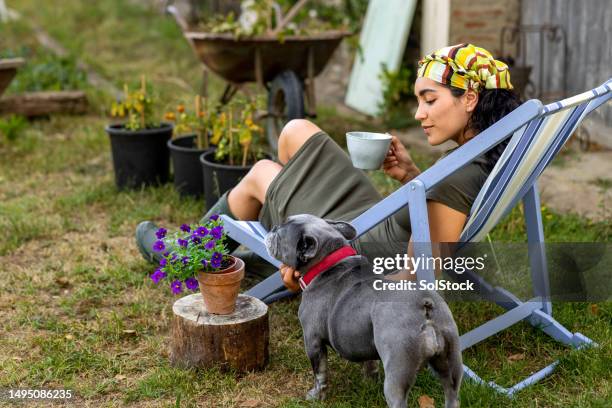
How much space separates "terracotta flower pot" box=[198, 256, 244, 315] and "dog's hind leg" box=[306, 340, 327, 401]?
417 millimetres

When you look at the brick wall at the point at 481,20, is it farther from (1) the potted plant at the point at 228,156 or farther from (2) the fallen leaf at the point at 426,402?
(2) the fallen leaf at the point at 426,402

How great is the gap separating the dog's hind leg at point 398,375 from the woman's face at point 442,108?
88 centimetres

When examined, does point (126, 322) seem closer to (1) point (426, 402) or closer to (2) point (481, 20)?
(1) point (426, 402)

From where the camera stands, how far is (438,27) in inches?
274

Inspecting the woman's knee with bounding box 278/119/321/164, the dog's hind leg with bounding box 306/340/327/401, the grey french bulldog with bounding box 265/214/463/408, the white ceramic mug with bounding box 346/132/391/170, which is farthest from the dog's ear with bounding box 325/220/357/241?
the woman's knee with bounding box 278/119/321/164

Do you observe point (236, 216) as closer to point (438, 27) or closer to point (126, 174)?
point (126, 174)

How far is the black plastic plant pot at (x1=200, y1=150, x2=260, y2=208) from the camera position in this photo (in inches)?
175

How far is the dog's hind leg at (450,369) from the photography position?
7.88 ft

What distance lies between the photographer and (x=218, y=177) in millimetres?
4496

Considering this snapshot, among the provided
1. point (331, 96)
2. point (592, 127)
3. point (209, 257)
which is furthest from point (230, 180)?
point (331, 96)

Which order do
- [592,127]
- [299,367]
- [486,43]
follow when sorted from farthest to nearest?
[486,43]
[592,127]
[299,367]

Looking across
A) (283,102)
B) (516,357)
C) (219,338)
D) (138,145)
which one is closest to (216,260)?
(219,338)

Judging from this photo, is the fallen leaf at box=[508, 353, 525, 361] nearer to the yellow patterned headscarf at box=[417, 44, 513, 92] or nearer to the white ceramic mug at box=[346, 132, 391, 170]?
the white ceramic mug at box=[346, 132, 391, 170]

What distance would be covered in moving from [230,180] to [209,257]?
5.17ft
